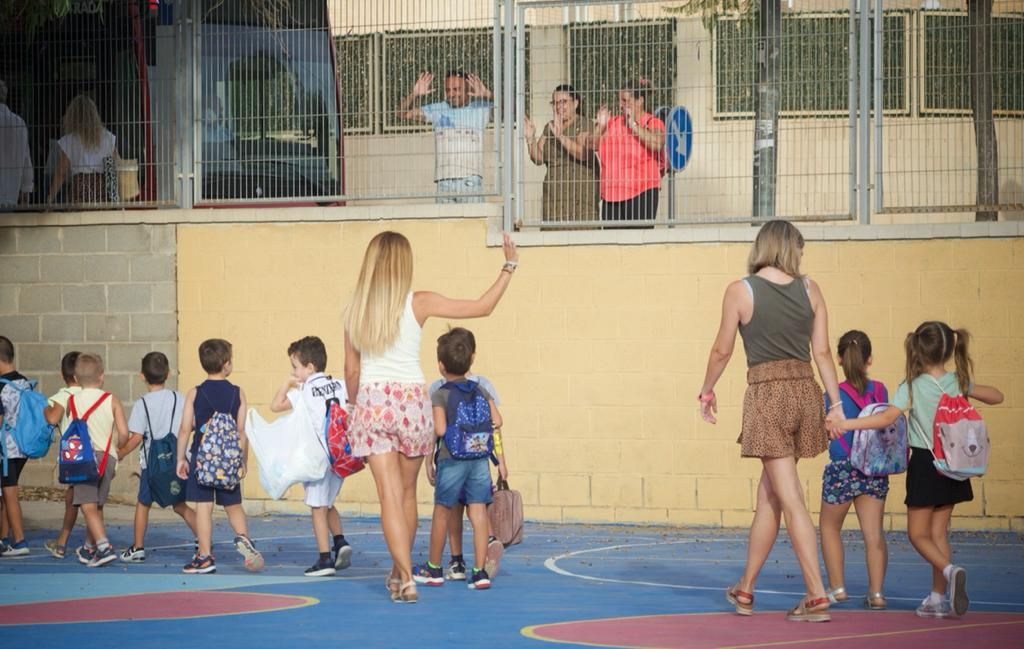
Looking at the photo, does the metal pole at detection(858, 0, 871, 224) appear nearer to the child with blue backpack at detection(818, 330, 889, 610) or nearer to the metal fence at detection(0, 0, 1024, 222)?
the metal fence at detection(0, 0, 1024, 222)

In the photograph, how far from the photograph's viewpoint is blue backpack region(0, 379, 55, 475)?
12289 millimetres

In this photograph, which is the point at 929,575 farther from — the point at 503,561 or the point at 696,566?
the point at 503,561

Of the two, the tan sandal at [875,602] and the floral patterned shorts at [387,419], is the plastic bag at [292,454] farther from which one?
the tan sandal at [875,602]

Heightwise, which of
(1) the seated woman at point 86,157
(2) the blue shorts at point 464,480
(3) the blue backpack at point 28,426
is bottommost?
(2) the blue shorts at point 464,480

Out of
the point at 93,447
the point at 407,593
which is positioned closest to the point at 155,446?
the point at 93,447

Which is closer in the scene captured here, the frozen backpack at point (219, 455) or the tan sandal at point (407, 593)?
the tan sandal at point (407, 593)

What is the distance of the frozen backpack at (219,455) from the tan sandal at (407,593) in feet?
6.98

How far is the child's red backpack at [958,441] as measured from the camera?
8.95 meters

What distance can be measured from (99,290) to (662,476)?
5674 millimetres

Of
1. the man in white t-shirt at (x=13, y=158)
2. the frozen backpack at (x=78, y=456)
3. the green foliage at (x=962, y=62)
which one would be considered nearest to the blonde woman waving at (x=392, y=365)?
the frozen backpack at (x=78, y=456)

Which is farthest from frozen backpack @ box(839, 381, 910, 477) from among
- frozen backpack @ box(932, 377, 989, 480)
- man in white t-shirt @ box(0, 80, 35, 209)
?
man in white t-shirt @ box(0, 80, 35, 209)

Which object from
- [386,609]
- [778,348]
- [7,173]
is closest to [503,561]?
[386,609]

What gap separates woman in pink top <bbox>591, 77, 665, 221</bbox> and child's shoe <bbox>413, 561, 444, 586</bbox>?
5199mm

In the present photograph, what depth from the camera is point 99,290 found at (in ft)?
51.8
